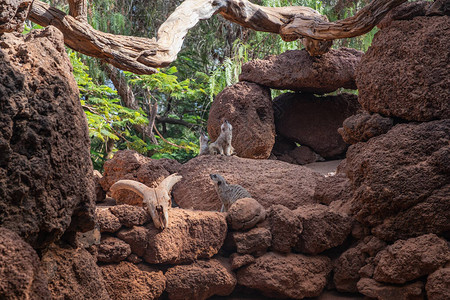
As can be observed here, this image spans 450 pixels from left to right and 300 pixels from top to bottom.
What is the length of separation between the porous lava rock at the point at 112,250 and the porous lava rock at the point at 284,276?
1.39 m

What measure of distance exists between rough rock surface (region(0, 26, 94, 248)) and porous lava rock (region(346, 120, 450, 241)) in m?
3.08

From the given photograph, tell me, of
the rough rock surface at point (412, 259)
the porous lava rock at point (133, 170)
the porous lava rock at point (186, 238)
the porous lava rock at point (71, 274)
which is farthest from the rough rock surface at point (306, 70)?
the porous lava rock at point (71, 274)

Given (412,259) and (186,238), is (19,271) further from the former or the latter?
(412,259)

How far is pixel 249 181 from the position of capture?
22.1ft

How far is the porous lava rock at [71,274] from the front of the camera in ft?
7.75

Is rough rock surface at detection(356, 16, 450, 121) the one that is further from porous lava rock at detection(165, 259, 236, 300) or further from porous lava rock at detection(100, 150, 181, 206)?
porous lava rock at detection(100, 150, 181, 206)

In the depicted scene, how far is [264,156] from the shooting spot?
8820 millimetres

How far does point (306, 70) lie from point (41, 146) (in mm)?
6806

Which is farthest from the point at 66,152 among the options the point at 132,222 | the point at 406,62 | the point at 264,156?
the point at 264,156

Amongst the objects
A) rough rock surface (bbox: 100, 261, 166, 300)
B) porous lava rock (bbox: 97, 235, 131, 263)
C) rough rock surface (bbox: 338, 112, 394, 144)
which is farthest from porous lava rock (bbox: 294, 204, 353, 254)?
porous lava rock (bbox: 97, 235, 131, 263)

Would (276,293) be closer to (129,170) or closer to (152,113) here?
(129,170)

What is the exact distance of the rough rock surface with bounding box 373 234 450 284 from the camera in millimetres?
4223

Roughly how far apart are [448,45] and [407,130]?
935 mm

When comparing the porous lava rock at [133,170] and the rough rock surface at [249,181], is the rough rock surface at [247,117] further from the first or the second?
the porous lava rock at [133,170]
